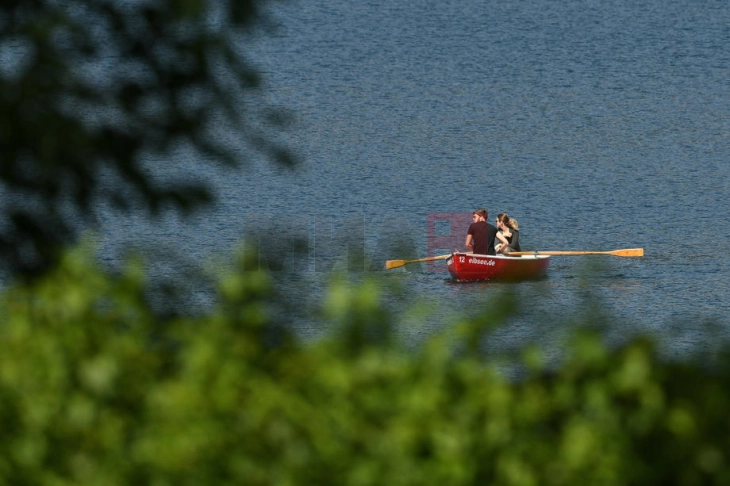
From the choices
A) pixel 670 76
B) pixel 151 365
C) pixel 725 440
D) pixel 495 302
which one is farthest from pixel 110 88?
pixel 670 76

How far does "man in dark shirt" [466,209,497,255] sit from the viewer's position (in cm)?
3244

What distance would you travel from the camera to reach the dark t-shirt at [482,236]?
32.8 meters

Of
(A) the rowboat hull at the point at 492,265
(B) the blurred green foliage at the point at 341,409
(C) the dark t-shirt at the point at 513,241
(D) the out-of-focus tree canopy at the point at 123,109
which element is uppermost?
(D) the out-of-focus tree canopy at the point at 123,109

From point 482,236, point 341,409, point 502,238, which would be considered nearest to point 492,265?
point 502,238

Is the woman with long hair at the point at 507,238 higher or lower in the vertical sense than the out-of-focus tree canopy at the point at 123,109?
lower

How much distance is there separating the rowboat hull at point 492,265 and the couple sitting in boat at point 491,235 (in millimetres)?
256

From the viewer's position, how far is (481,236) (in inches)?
1314

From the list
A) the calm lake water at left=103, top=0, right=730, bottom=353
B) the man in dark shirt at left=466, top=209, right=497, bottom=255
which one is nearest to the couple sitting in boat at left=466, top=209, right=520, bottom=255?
the man in dark shirt at left=466, top=209, right=497, bottom=255

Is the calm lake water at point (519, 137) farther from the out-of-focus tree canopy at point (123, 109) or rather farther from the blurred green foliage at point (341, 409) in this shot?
the blurred green foliage at point (341, 409)

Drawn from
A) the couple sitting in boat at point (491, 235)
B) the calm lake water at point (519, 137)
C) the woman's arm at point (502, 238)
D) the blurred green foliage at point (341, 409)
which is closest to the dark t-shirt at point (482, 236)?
the couple sitting in boat at point (491, 235)

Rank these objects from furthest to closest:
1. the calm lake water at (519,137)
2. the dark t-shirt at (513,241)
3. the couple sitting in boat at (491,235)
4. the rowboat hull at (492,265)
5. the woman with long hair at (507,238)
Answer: the calm lake water at (519,137) < the dark t-shirt at (513,241) < the rowboat hull at (492,265) < the woman with long hair at (507,238) < the couple sitting in boat at (491,235)

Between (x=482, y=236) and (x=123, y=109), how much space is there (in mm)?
28701

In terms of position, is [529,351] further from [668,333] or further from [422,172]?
[422,172]

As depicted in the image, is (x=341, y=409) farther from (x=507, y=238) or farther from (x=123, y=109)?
(x=507, y=238)
